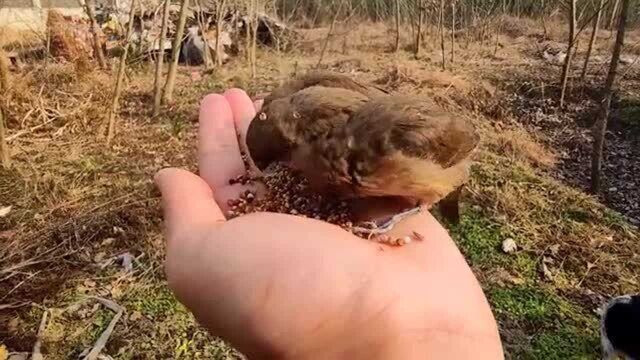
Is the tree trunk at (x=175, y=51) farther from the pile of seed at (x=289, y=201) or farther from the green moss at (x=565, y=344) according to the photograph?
the pile of seed at (x=289, y=201)

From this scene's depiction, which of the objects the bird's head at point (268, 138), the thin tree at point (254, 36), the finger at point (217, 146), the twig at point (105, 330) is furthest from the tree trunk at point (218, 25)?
the bird's head at point (268, 138)

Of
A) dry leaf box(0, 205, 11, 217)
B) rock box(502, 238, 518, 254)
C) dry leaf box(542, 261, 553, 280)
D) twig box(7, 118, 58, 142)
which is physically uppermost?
twig box(7, 118, 58, 142)

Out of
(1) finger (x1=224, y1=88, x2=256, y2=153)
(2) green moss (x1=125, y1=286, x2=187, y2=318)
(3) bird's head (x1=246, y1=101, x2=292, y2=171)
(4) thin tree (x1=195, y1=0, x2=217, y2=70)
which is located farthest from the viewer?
(4) thin tree (x1=195, y1=0, x2=217, y2=70)

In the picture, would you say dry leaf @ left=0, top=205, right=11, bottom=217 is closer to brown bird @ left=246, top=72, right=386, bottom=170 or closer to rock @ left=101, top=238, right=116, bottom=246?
rock @ left=101, top=238, right=116, bottom=246

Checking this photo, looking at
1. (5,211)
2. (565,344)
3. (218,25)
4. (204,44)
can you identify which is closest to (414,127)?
(565,344)

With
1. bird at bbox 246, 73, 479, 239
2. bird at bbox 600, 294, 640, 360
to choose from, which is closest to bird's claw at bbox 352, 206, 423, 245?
bird at bbox 246, 73, 479, 239
